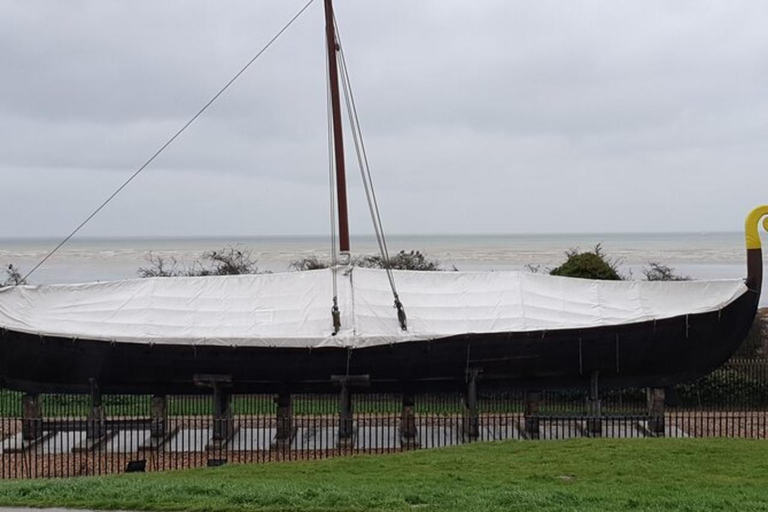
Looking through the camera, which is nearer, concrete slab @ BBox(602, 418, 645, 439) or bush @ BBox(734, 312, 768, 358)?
concrete slab @ BBox(602, 418, 645, 439)

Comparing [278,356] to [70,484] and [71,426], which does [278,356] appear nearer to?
[71,426]

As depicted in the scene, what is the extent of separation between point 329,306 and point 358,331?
1262mm

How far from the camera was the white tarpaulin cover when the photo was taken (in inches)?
565

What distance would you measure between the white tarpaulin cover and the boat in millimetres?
A: 36

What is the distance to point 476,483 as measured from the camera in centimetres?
944

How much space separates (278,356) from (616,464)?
20.2 ft

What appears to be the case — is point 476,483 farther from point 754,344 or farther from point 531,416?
point 754,344

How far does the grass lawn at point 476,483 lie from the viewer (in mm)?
8039

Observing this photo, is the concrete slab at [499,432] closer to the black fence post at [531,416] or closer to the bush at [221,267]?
the black fence post at [531,416]

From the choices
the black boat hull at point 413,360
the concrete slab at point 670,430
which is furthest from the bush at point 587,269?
the black boat hull at point 413,360

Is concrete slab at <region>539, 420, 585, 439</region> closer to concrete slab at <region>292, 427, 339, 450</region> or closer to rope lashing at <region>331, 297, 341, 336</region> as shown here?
concrete slab at <region>292, 427, 339, 450</region>

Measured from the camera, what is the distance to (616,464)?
10.6 m

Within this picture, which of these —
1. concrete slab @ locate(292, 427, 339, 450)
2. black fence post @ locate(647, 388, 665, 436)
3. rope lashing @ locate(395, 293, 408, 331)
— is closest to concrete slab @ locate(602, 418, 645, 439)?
black fence post @ locate(647, 388, 665, 436)

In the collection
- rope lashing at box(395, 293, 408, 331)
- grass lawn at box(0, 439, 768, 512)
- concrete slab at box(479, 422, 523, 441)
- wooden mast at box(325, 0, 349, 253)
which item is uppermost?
wooden mast at box(325, 0, 349, 253)
